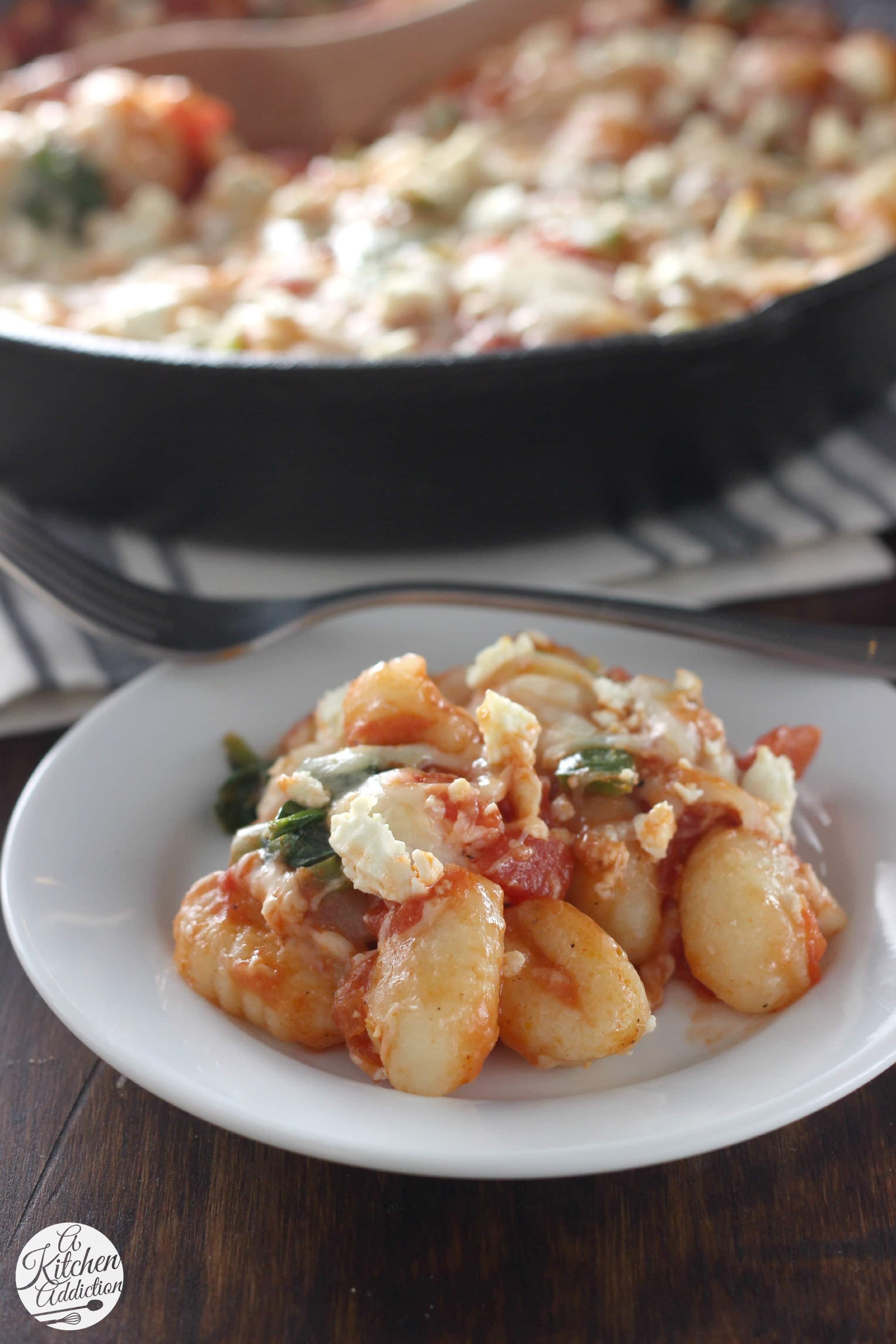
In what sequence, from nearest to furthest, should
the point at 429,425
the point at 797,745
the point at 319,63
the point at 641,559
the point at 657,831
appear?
the point at 657,831
the point at 797,745
the point at 429,425
the point at 641,559
the point at 319,63

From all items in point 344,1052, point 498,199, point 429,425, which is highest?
point 498,199

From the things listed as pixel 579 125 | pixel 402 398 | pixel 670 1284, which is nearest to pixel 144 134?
pixel 579 125

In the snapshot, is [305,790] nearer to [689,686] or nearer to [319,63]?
[689,686]

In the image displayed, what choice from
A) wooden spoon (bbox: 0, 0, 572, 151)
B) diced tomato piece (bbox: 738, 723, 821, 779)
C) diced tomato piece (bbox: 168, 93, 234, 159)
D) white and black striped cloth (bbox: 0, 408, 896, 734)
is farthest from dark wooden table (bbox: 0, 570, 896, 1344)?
wooden spoon (bbox: 0, 0, 572, 151)

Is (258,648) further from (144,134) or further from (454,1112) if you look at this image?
(144,134)

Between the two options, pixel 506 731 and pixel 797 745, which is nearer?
pixel 506 731

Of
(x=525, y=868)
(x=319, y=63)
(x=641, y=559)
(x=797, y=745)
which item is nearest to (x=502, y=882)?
(x=525, y=868)

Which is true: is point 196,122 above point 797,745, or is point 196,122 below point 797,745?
above

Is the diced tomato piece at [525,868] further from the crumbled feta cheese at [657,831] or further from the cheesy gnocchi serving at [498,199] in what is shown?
the cheesy gnocchi serving at [498,199]
